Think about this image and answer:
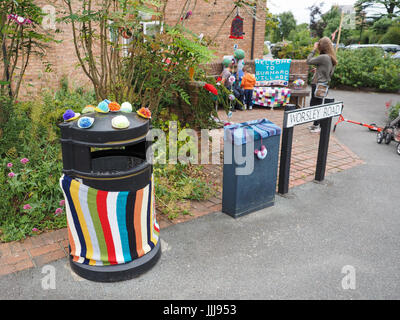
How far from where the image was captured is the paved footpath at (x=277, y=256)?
308 centimetres

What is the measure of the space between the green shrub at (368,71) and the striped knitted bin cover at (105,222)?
47.6 feet

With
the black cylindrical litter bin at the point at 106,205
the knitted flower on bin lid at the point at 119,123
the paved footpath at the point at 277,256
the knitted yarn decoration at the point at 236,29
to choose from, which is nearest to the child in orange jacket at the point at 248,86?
the knitted yarn decoration at the point at 236,29

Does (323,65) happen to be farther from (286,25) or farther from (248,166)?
(286,25)

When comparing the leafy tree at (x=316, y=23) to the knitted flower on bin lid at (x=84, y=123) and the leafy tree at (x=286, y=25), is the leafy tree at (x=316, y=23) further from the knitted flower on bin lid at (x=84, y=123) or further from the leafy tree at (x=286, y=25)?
the knitted flower on bin lid at (x=84, y=123)

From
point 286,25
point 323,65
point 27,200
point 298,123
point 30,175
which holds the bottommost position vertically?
point 27,200

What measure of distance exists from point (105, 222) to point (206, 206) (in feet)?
6.01

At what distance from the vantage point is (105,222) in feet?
10.0

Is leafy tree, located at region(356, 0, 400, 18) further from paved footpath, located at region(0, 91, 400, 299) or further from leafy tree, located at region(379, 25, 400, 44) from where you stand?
paved footpath, located at region(0, 91, 400, 299)

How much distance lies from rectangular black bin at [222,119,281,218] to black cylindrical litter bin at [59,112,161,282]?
3.88 feet

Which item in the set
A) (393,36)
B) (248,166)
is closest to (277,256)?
(248,166)

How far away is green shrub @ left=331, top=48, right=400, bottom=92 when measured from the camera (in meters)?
14.9

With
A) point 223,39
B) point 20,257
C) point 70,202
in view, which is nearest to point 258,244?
point 70,202

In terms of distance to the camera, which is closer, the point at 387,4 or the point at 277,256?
the point at 277,256

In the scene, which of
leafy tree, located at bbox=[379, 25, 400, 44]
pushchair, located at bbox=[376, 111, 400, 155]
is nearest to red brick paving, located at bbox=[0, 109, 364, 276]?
pushchair, located at bbox=[376, 111, 400, 155]
